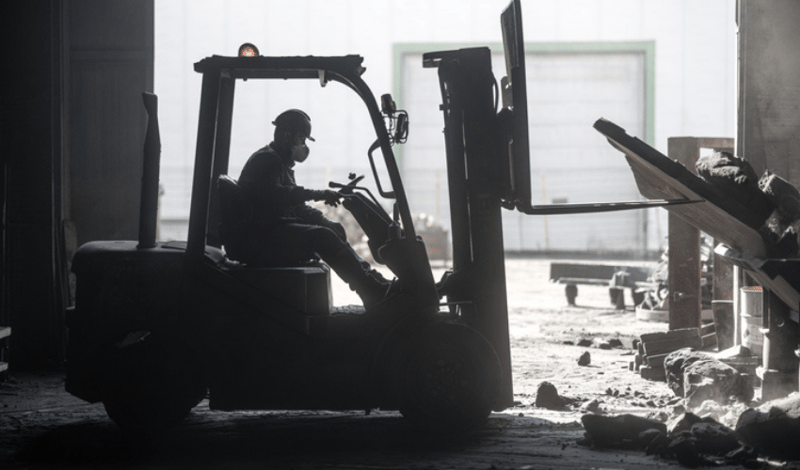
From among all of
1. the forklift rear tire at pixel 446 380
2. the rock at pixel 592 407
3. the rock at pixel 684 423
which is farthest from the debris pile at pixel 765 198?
the forklift rear tire at pixel 446 380

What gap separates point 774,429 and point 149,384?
369 centimetres

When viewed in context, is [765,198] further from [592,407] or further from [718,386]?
[592,407]

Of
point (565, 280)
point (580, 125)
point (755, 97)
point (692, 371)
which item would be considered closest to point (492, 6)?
point (580, 125)

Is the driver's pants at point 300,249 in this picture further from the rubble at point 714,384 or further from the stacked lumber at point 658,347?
the stacked lumber at point 658,347

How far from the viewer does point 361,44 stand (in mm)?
25000

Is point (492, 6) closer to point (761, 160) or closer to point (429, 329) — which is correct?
point (761, 160)

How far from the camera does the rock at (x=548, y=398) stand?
21.9ft

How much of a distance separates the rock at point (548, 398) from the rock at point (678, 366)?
2.89 ft

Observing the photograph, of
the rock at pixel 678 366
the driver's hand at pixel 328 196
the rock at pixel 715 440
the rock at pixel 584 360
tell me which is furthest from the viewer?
the rock at pixel 584 360

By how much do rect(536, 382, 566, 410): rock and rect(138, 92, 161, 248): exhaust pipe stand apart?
2.99 metres

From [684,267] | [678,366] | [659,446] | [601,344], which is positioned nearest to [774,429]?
[659,446]

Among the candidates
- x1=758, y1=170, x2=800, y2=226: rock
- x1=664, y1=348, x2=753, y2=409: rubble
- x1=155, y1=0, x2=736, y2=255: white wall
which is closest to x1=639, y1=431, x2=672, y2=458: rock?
x1=664, y1=348, x2=753, y2=409: rubble

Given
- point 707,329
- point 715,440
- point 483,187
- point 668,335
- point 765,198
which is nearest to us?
point 715,440

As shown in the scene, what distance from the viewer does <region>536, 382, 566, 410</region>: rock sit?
6684 mm
